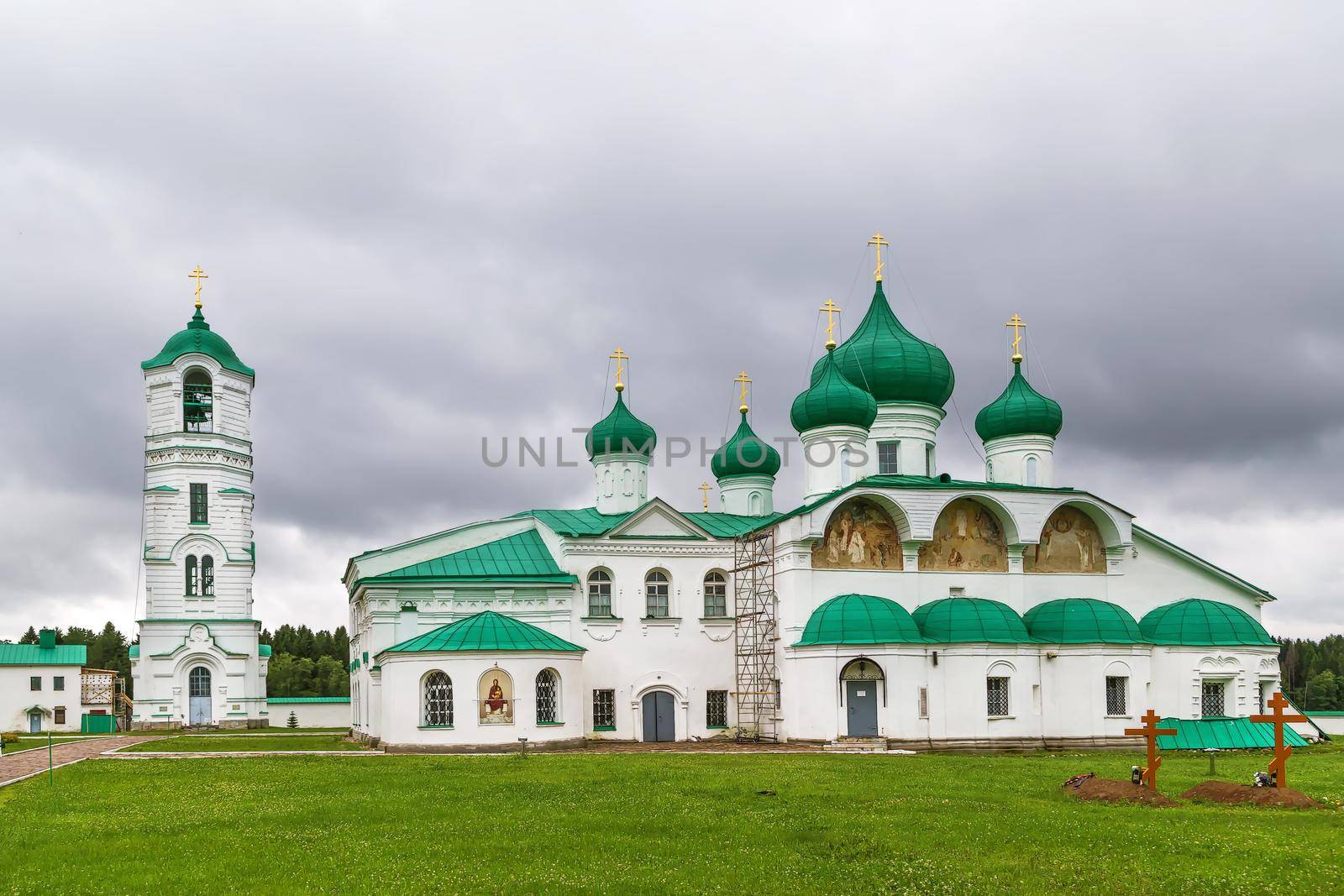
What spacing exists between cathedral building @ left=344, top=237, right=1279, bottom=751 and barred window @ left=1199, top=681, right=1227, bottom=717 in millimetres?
57

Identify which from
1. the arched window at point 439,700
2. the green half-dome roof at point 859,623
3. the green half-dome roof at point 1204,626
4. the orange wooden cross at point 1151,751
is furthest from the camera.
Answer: the green half-dome roof at point 1204,626

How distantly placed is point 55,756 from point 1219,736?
26.1 meters

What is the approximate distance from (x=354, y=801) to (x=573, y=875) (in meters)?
6.61

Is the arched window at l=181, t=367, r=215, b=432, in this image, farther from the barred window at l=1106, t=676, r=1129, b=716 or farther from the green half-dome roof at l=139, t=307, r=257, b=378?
the barred window at l=1106, t=676, r=1129, b=716

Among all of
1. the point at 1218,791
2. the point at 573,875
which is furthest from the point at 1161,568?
the point at 573,875

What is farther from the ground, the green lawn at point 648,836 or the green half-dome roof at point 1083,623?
the green half-dome roof at point 1083,623

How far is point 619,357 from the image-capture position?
38.0 m

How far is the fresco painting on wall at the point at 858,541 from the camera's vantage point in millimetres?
31500

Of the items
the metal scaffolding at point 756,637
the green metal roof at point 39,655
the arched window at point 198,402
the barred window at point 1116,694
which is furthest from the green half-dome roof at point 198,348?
the barred window at point 1116,694

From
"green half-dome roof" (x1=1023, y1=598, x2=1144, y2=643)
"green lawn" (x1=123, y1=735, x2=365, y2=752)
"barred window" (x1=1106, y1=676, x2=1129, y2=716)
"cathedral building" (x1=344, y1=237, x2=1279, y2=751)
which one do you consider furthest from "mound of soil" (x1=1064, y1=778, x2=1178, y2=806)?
"green lawn" (x1=123, y1=735, x2=365, y2=752)

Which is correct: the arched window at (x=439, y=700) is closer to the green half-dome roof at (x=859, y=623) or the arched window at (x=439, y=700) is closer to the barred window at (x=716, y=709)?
the barred window at (x=716, y=709)

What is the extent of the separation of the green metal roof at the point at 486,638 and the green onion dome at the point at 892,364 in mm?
11482

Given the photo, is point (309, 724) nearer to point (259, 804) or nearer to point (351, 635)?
point (351, 635)

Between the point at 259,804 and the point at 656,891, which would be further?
the point at 259,804
